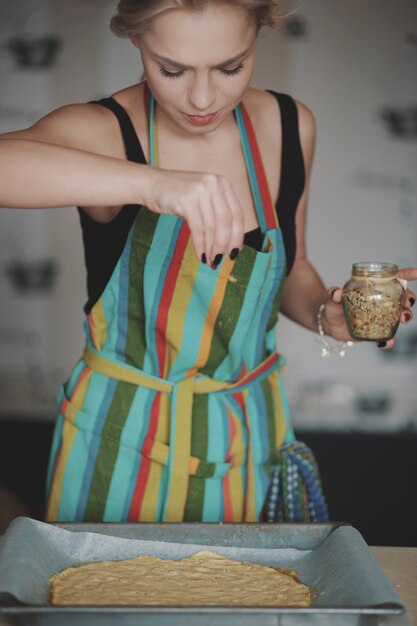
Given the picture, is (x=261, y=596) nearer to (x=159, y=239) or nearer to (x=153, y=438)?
(x=153, y=438)

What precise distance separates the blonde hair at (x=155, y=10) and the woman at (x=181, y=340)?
0.01 m

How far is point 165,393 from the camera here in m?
1.85

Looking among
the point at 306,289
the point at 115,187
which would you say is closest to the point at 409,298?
the point at 306,289

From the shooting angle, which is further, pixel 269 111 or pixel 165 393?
pixel 269 111

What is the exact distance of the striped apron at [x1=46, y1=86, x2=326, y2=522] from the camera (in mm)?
1827

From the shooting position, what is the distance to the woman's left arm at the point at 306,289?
1.89 meters

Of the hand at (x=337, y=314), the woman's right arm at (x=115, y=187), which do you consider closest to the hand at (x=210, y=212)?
the woman's right arm at (x=115, y=187)

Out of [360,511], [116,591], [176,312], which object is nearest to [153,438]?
[176,312]

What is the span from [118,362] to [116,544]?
50cm

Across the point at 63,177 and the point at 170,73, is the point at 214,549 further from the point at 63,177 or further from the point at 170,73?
the point at 170,73

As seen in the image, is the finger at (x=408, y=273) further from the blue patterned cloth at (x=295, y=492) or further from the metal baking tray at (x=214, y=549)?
the metal baking tray at (x=214, y=549)

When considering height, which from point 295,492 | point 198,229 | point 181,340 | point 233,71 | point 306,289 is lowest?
point 295,492

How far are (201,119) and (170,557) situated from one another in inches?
31.0

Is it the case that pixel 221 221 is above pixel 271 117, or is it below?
below
